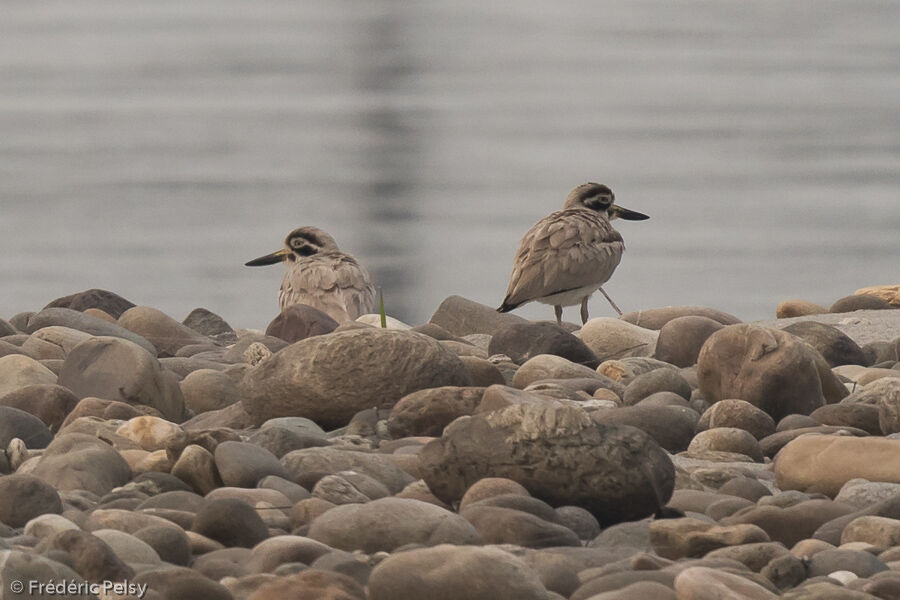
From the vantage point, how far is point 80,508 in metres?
3.28

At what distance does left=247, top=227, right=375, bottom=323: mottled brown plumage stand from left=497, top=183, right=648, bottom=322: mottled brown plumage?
825mm

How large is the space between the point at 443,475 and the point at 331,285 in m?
4.34

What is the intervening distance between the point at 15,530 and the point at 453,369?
181 cm

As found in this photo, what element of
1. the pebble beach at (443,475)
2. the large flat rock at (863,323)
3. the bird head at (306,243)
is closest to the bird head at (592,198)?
the large flat rock at (863,323)

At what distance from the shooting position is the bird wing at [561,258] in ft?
25.4

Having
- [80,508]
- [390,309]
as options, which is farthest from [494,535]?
[390,309]

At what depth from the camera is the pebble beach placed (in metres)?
2.57

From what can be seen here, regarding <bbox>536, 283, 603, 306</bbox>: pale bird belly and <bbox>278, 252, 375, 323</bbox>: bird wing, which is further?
<bbox>536, 283, 603, 306</bbox>: pale bird belly

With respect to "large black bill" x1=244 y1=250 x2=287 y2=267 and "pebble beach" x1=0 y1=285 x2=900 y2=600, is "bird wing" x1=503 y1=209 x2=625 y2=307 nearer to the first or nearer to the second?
"large black bill" x1=244 y1=250 x2=287 y2=267

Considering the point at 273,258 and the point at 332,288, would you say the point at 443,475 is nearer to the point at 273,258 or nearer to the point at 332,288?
the point at 332,288

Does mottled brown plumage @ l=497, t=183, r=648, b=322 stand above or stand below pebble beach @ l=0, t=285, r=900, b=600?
below

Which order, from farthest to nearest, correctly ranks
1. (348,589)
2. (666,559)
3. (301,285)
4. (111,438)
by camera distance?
(301,285)
(111,438)
(666,559)
(348,589)

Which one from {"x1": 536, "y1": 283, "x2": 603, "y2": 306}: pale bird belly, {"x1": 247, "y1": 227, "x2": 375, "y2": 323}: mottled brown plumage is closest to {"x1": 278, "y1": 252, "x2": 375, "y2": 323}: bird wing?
{"x1": 247, "y1": 227, "x2": 375, "y2": 323}: mottled brown plumage

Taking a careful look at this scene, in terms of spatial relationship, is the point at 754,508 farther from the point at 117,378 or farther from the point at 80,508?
the point at 117,378
